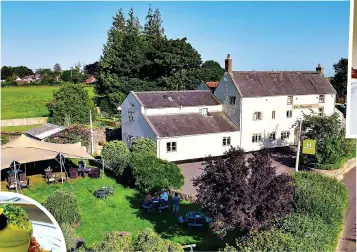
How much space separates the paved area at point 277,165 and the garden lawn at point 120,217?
13.9 feet

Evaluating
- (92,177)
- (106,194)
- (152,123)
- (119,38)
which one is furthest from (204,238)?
(119,38)

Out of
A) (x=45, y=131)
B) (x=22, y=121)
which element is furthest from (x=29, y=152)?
(x=22, y=121)

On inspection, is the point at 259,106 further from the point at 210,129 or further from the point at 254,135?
the point at 210,129

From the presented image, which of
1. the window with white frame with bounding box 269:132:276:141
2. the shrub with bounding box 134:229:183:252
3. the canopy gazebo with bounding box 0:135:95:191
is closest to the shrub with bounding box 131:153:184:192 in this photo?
the canopy gazebo with bounding box 0:135:95:191

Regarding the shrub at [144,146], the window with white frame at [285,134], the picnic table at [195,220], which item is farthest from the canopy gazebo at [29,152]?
the window with white frame at [285,134]

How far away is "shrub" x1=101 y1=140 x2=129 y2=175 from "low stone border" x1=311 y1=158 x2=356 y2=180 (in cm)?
1378

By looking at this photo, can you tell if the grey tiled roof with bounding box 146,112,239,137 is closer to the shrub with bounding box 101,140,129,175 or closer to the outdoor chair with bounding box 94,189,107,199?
the shrub with bounding box 101,140,129,175

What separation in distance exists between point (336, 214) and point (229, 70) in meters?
20.6

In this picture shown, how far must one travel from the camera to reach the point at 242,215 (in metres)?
14.4

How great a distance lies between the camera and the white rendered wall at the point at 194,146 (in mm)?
30047

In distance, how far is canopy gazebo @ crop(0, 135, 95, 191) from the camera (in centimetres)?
2323

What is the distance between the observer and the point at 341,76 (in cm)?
6028

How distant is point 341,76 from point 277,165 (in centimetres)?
3658

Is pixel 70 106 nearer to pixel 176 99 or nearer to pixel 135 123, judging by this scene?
pixel 135 123
